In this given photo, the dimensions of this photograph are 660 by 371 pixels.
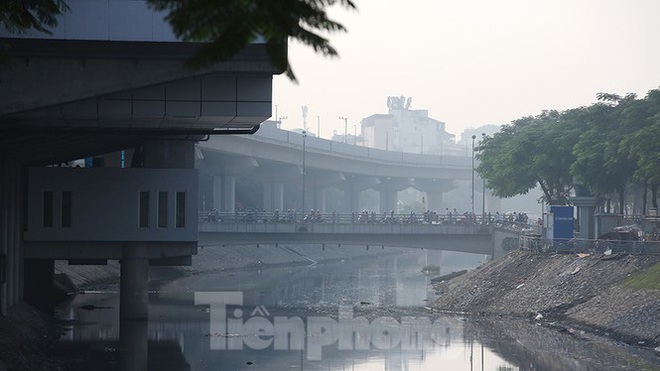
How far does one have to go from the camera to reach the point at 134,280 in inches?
2475

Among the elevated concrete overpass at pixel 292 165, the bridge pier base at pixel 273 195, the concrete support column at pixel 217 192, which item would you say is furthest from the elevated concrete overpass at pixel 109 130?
the bridge pier base at pixel 273 195

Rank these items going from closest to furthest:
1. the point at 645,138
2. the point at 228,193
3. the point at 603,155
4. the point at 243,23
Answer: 1. the point at 243,23
2. the point at 645,138
3. the point at 603,155
4. the point at 228,193

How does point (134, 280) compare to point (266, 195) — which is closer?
point (134, 280)

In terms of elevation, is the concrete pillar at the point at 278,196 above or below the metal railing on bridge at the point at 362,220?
above

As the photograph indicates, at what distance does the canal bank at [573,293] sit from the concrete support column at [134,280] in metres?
21.7

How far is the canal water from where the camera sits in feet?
170

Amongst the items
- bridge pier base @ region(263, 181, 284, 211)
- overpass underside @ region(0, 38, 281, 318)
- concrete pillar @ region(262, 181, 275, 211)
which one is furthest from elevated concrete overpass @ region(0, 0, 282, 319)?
concrete pillar @ region(262, 181, 275, 211)

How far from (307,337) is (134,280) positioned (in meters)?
9.23

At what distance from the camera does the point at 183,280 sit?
10662cm

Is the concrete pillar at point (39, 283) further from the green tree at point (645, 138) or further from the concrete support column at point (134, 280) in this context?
the green tree at point (645, 138)

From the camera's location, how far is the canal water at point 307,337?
51906 millimetres

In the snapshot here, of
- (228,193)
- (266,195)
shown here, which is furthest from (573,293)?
(266,195)

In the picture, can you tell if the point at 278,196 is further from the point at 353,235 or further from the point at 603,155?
the point at 603,155

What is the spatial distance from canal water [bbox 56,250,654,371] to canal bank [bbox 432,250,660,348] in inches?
74.3
